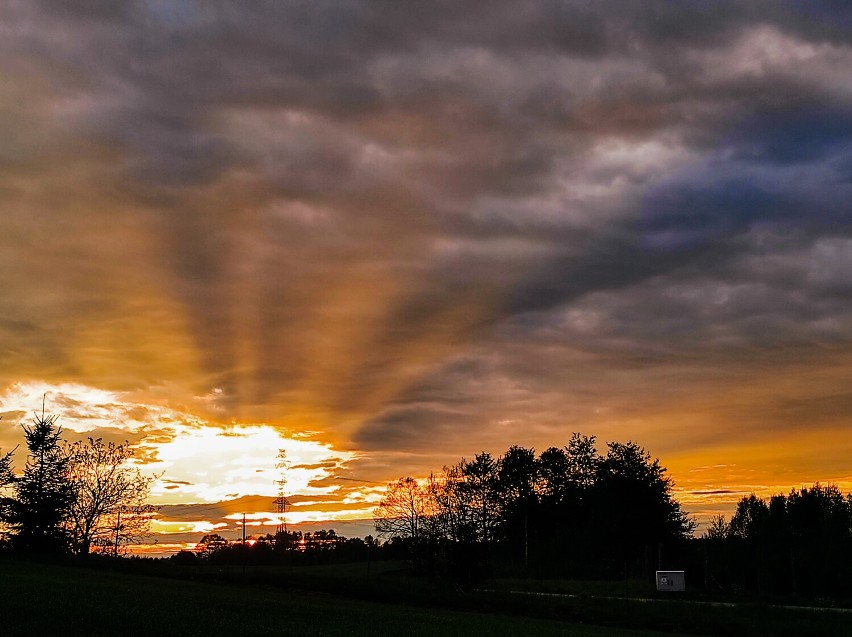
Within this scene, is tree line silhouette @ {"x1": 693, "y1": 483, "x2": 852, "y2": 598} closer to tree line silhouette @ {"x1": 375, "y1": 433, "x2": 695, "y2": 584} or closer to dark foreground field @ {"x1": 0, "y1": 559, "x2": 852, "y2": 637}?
tree line silhouette @ {"x1": 375, "y1": 433, "x2": 695, "y2": 584}

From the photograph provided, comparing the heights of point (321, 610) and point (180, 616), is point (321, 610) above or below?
below

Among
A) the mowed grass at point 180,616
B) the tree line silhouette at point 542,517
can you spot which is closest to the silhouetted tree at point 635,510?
the tree line silhouette at point 542,517

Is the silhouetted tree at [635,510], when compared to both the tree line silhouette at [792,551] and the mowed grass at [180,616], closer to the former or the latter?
the tree line silhouette at [792,551]

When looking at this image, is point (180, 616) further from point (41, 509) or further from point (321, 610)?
point (41, 509)

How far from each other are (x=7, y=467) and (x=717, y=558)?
365ft

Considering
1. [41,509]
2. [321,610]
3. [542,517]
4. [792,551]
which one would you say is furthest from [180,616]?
[542,517]

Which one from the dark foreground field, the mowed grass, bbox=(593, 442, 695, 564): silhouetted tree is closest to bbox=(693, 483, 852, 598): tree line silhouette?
bbox=(593, 442, 695, 564): silhouetted tree

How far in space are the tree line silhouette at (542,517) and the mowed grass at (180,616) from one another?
25111 mm

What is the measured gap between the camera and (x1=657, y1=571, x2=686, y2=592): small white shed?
8831cm

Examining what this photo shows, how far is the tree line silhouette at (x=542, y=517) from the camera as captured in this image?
80.8 m

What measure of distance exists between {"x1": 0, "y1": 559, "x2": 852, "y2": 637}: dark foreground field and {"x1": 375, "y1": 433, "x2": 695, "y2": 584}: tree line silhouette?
17.2ft

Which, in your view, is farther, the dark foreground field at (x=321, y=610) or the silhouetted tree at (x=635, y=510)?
the silhouetted tree at (x=635, y=510)

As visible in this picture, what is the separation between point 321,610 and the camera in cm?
5044

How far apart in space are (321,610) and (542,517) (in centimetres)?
12477
